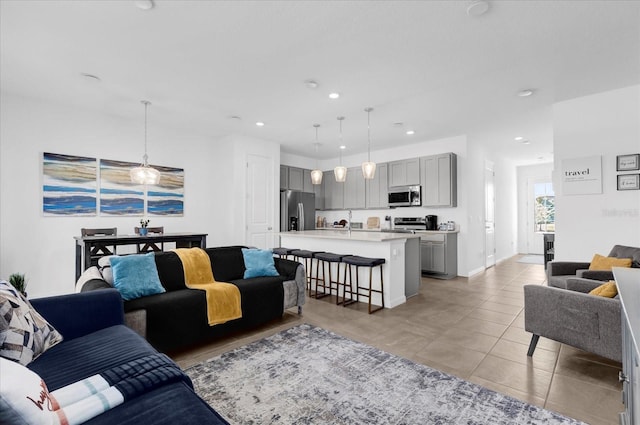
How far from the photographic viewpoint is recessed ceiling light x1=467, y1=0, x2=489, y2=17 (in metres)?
2.29

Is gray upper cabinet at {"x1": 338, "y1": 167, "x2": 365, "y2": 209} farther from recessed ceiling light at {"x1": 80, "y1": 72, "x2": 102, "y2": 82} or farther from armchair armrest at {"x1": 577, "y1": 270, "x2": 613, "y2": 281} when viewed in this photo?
recessed ceiling light at {"x1": 80, "y1": 72, "x2": 102, "y2": 82}

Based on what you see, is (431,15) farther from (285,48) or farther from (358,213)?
(358,213)

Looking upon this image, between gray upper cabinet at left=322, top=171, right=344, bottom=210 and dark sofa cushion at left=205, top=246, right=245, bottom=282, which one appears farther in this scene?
gray upper cabinet at left=322, top=171, right=344, bottom=210

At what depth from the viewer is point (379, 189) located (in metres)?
7.22

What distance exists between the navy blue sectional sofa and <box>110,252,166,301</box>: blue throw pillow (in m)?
0.47

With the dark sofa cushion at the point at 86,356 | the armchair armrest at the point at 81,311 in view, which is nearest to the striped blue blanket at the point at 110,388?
the dark sofa cushion at the point at 86,356

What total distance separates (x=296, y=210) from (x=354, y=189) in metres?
1.58

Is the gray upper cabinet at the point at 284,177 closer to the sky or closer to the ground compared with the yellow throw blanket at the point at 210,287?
closer to the sky

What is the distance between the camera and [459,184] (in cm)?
621

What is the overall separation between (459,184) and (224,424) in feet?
20.0

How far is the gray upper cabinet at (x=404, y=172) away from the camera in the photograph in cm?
655

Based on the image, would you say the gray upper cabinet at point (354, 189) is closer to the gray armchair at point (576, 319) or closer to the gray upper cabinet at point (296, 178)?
the gray upper cabinet at point (296, 178)

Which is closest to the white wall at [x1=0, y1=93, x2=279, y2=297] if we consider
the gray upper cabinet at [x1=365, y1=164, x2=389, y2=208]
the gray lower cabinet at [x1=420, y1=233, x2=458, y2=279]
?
the gray upper cabinet at [x1=365, y1=164, x2=389, y2=208]

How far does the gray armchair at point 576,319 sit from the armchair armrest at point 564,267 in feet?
5.12
